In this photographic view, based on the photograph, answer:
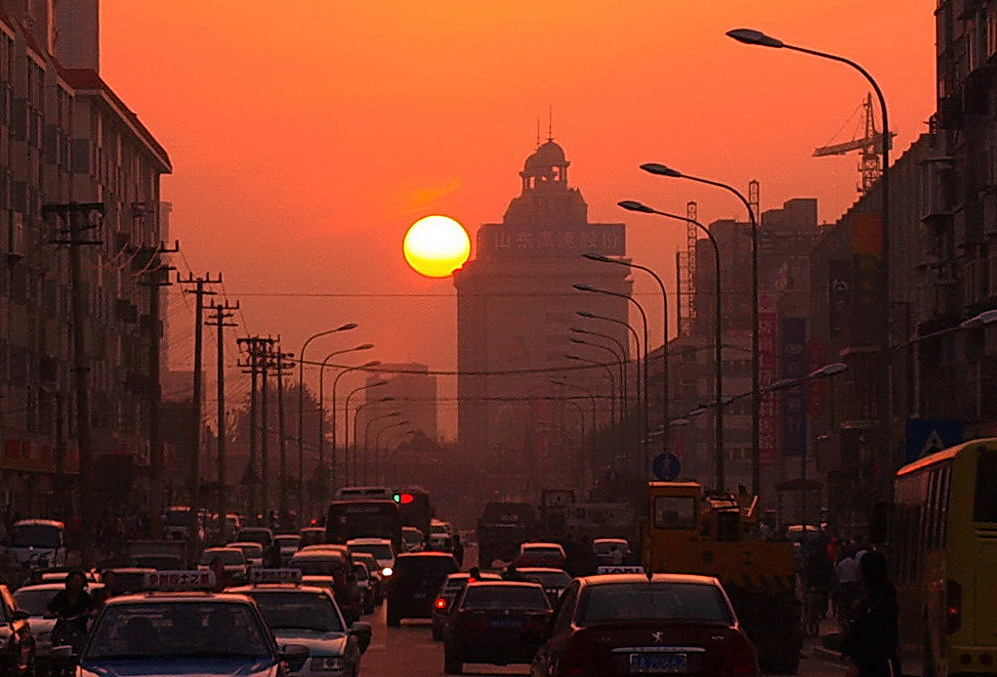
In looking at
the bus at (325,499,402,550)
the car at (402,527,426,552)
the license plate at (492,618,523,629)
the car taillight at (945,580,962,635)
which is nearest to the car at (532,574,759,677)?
the car taillight at (945,580,962,635)

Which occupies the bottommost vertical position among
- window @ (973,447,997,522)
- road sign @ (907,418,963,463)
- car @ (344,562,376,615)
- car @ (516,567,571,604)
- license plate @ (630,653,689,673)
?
car @ (344,562,376,615)

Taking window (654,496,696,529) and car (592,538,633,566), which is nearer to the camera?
window (654,496,696,529)

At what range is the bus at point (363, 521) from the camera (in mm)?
80062

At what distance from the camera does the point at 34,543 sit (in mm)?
67312

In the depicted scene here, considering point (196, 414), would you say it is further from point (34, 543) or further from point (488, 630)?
point (488, 630)

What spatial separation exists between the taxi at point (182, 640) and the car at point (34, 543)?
4633 cm

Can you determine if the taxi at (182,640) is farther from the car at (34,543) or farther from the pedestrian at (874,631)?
the car at (34,543)

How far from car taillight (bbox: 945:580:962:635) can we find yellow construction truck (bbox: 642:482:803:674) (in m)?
7.38

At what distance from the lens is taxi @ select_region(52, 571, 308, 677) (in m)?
17.9

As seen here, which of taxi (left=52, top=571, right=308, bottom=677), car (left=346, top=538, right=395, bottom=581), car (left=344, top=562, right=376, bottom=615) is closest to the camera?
taxi (left=52, top=571, right=308, bottom=677)

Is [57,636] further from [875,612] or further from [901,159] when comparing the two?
[901,159]

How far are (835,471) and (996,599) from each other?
8725 cm

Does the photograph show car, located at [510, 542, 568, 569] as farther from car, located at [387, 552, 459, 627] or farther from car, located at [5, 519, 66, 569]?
car, located at [5, 519, 66, 569]

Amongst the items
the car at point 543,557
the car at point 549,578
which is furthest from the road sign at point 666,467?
the car at point 549,578
